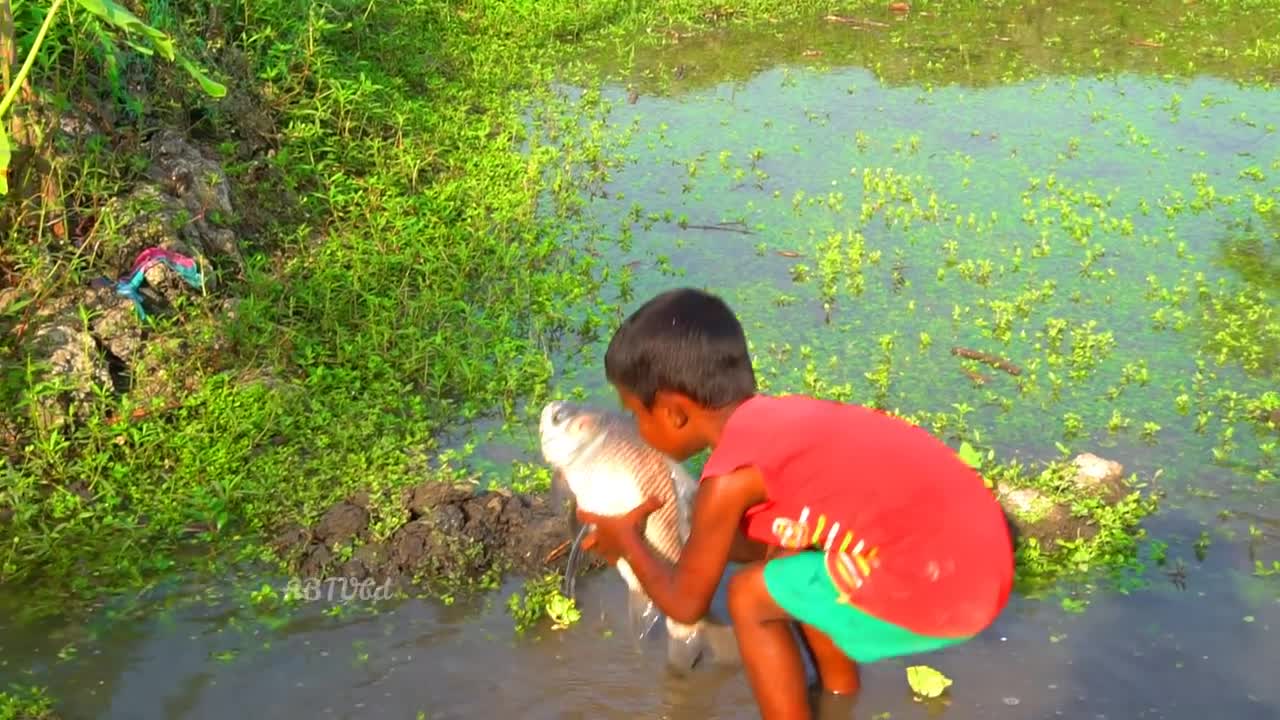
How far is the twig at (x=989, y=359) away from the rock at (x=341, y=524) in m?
2.51

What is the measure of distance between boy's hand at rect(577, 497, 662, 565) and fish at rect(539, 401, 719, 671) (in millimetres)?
15

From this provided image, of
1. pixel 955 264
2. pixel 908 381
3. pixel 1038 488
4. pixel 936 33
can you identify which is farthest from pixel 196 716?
pixel 936 33

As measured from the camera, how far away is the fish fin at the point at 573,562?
3.33 meters

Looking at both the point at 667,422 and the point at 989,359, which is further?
the point at 989,359

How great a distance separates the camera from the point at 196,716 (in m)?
3.54

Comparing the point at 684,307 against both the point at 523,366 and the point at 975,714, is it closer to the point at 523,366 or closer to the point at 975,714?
the point at 975,714

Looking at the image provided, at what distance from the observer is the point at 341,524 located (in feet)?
14.0

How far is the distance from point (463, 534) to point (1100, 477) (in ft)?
6.65

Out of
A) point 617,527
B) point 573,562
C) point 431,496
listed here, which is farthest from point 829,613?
point 431,496

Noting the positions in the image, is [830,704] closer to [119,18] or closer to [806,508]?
[806,508]

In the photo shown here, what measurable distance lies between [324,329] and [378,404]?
0.71 metres

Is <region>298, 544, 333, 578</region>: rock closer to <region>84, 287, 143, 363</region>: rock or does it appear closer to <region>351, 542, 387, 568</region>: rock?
<region>351, 542, 387, 568</region>: rock

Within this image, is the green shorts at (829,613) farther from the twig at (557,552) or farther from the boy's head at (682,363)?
the twig at (557,552)

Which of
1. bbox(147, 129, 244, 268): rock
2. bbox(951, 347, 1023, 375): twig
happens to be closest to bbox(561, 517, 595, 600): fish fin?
bbox(951, 347, 1023, 375): twig
